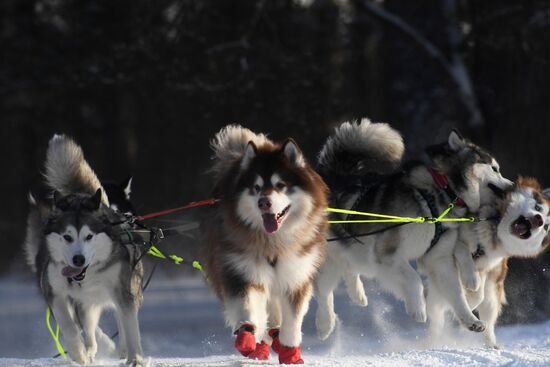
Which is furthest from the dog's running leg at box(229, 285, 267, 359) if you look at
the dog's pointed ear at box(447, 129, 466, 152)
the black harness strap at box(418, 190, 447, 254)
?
the dog's pointed ear at box(447, 129, 466, 152)

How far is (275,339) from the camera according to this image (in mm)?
5020

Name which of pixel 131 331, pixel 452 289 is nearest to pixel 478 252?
pixel 452 289

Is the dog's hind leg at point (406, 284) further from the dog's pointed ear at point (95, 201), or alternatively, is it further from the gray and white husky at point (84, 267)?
the dog's pointed ear at point (95, 201)

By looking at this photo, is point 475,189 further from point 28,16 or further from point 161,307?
point 28,16

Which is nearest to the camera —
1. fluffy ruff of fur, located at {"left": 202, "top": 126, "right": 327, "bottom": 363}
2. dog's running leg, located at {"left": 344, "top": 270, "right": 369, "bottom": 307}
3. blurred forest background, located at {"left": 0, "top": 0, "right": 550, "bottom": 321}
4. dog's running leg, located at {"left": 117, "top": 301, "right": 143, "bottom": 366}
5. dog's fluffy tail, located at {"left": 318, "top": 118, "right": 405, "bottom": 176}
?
fluffy ruff of fur, located at {"left": 202, "top": 126, "right": 327, "bottom": 363}

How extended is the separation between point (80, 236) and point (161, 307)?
5.45m

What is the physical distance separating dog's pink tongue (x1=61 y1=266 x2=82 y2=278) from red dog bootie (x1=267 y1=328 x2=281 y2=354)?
110cm

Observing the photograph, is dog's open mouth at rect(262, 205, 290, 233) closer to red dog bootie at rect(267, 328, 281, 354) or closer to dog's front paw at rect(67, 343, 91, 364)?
red dog bootie at rect(267, 328, 281, 354)

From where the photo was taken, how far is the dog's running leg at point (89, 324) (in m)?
5.28

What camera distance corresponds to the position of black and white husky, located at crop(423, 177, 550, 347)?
17.7 feet

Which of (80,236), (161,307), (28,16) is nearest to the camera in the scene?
(80,236)

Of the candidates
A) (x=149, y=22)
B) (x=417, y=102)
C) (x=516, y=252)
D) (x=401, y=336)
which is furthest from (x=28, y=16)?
(x=516, y=252)

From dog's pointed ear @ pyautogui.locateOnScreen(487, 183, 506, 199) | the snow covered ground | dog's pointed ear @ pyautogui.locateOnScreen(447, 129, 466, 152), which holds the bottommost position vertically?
the snow covered ground

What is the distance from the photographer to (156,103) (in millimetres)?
14398
